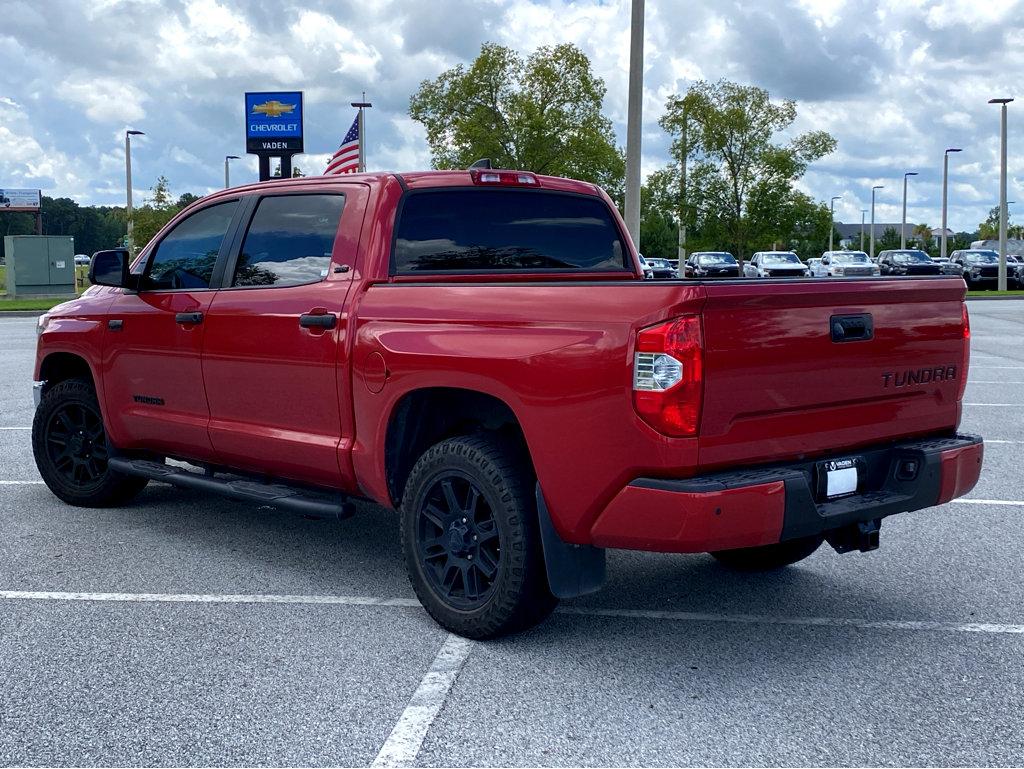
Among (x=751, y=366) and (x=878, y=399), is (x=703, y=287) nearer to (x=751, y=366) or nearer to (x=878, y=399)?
(x=751, y=366)

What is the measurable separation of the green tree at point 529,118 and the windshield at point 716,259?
556cm

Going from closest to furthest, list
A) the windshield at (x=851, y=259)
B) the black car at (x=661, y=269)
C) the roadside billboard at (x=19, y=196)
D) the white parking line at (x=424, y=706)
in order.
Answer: the white parking line at (x=424, y=706) → the black car at (x=661, y=269) → the windshield at (x=851, y=259) → the roadside billboard at (x=19, y=196)

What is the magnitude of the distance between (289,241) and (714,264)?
4259 cm

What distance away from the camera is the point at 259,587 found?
534 cm

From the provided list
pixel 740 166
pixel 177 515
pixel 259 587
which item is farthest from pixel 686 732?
pixel 740 166

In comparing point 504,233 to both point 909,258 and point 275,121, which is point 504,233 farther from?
point 909,258

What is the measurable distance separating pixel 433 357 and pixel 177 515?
297 cm

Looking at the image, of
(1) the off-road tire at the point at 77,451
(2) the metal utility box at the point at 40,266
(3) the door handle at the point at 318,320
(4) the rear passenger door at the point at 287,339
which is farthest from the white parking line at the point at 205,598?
(2) the metal utility box at the point at 40,266

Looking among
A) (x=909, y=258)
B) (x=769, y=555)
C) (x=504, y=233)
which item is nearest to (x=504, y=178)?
(x=504, y=233)

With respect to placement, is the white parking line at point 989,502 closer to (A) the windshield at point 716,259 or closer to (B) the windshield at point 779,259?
(B) the windshield at point 779,259

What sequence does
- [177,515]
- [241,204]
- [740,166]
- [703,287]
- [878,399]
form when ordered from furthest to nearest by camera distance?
[740,166] < [177,515] < [241,204] < [878,399] < [703,287]

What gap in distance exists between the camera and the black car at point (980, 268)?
156 feet

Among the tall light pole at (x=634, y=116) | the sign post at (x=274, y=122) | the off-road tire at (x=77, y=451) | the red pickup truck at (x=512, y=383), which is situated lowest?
the off-road tire at (x=77, y=451)

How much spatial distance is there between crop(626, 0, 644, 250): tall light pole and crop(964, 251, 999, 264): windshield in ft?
118
